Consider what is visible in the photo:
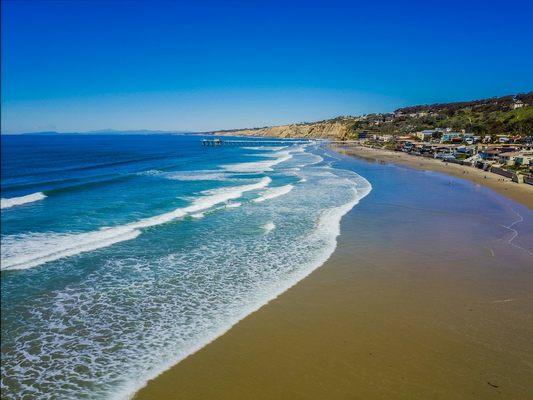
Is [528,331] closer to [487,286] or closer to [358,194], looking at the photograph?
[487,286]

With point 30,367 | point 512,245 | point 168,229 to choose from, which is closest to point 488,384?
point 30,367

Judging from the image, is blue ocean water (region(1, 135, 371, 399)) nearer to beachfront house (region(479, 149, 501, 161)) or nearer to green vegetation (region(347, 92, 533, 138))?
beachfront house (region(479, 149, 501, 161))

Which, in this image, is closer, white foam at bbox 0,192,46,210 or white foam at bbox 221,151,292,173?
white foam at bbox 0,192,46,210

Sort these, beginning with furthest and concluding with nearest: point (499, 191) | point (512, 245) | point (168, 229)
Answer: point (499, 191) < point (168, 229) < point (512, 245)

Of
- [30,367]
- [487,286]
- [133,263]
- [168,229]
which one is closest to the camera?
[30,367]

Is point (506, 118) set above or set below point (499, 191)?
above

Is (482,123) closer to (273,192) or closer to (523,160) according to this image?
(523,160)

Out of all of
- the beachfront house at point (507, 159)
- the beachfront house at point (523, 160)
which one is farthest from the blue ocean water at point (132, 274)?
the beachfront house at point (507, 159)

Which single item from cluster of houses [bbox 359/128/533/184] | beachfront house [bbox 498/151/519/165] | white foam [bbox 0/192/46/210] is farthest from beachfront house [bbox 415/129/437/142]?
white foam [bbox 0/192/46/210]
